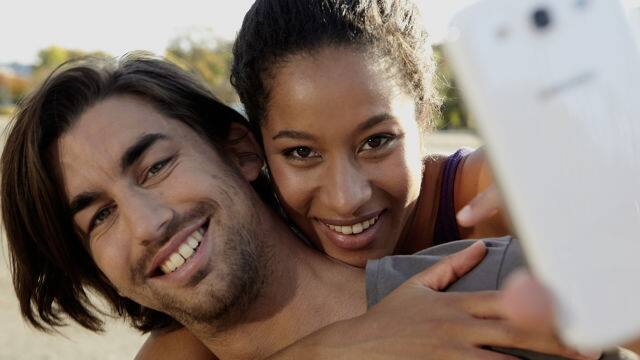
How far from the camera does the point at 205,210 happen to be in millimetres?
2398

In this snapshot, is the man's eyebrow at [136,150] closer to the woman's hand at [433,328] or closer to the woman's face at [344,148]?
the woman's face at [344,148]

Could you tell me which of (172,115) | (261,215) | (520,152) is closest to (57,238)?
(172,115)

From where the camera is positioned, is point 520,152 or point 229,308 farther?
point 229,308

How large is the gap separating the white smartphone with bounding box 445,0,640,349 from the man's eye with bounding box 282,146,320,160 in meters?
1.44

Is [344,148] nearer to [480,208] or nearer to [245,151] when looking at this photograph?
[245,151]

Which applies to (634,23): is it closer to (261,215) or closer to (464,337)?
(464,337)

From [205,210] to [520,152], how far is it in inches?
59.1

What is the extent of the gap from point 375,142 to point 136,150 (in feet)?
2.63

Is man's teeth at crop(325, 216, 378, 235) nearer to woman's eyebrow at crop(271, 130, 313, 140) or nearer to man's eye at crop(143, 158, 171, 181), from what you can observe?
woman's eyebrow at crop(271, 130, 313, 140)

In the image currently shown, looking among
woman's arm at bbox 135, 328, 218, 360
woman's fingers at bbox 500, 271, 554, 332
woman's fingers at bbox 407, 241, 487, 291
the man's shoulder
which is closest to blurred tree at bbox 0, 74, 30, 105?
woman's arm at bbox 135, 328, 218, 360

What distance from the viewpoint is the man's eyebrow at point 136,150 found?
2467 mm

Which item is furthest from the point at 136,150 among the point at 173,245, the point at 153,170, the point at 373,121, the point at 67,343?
the point at 67,343

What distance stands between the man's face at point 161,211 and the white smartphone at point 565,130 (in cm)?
142

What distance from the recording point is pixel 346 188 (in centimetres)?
238
